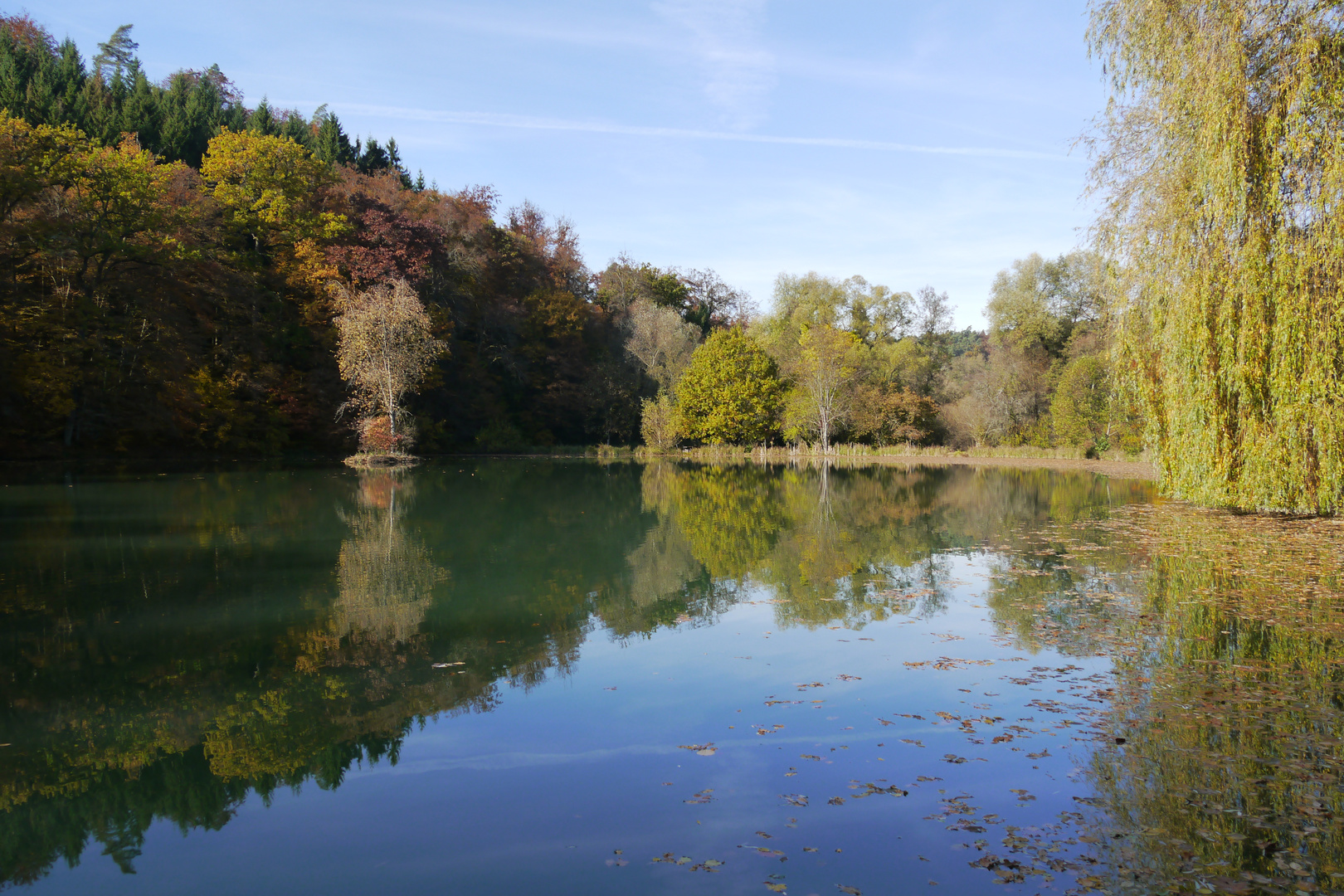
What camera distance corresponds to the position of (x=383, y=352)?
109 ft

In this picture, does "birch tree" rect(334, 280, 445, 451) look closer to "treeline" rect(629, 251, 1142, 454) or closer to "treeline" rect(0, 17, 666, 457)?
"treeline" rect(0, 17, 666, 457)

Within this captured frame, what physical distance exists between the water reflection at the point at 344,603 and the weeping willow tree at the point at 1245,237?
8.15ft

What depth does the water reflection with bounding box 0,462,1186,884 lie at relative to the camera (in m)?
4.67

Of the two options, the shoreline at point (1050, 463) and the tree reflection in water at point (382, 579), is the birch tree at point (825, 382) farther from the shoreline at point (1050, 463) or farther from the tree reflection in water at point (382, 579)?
the tree reflection in water at point (382, 579)

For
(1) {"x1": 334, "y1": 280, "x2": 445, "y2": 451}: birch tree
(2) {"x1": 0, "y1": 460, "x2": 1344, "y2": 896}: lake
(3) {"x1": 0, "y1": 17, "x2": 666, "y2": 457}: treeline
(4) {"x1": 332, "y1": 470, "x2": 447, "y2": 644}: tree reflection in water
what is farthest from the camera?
(1) {"x1": 334, "y1": 280, "x2": 445, "y2": 451}: birch tree

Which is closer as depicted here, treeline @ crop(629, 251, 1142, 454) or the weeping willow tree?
the weeping willow tree

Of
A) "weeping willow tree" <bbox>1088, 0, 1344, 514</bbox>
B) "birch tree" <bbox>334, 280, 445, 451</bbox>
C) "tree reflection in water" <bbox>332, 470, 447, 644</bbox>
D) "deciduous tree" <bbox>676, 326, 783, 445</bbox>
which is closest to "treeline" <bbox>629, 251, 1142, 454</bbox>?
"deciduous tree" <bbox>676, 326, 783, 445</bbox>

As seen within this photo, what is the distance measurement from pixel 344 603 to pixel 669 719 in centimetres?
471

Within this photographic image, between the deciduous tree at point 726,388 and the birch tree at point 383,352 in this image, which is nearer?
the birch tree at point 383,352

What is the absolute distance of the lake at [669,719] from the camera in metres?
3.62

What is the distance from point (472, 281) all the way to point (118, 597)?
38.5 metres

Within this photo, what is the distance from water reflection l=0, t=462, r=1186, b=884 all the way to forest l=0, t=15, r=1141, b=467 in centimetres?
1256

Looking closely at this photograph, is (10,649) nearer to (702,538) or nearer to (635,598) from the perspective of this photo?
(635,598)

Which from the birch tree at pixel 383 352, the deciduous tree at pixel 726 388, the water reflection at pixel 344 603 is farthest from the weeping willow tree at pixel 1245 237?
the deciduous tree at pixel 726 388
